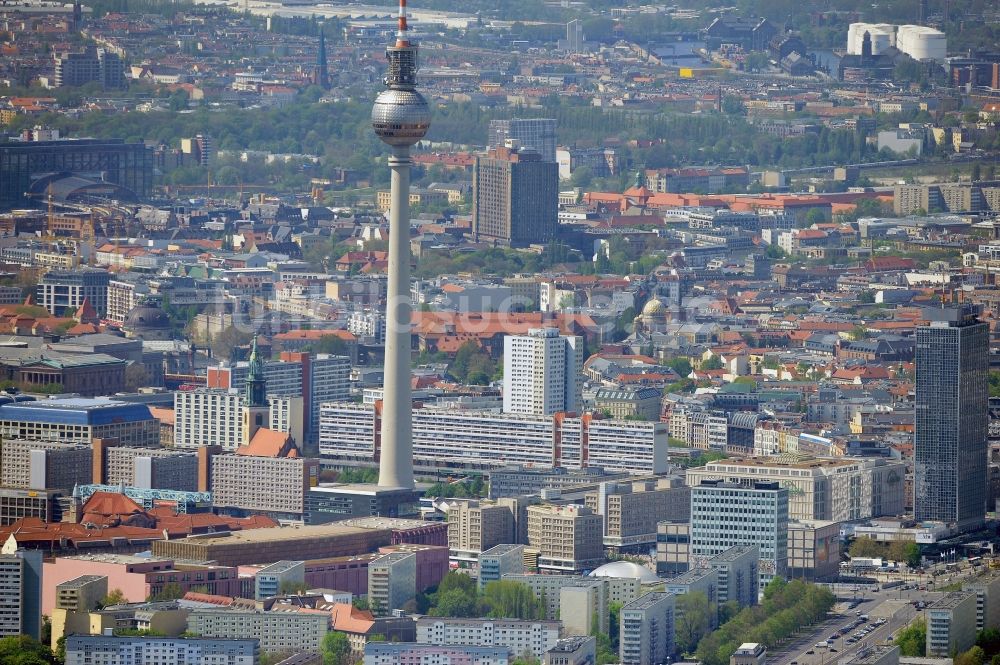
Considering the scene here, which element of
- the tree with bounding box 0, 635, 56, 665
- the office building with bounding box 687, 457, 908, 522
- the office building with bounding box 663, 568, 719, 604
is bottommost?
the tree with bounding box 0, 635, 56, 665

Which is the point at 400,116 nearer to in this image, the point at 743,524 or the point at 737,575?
the point at 743,524

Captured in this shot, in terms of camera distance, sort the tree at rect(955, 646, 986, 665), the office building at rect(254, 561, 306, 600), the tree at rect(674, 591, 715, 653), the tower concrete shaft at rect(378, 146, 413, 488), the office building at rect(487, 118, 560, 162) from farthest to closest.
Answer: the office building at rect(487, 118, 560, 162)
the tower concrete shaft at rect(378, 146, 413, 488)
the office building at rect(254, 561, 306, 600)
the tree at rect(674, 591, 715, 653)
the tree at rect(955, 646, 986, 665)

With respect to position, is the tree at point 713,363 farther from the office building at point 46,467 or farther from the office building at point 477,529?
the office building at point 477,529

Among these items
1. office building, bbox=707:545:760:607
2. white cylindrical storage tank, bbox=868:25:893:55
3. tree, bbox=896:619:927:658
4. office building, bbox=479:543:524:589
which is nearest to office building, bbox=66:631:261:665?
office building, bbox=479:543:524:589

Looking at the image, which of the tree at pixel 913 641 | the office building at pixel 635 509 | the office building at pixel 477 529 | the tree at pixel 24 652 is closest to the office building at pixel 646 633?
the tree at pixel 913 641

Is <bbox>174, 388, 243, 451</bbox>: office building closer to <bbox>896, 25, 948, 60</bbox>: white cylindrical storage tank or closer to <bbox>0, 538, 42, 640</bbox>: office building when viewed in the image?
<bbox>0, 538, 42, 640</bbox>: office building

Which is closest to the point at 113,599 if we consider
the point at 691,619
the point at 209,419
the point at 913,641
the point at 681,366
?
the point at 691,619

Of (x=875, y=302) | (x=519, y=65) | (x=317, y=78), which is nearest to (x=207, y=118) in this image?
(x=317, y=78)
